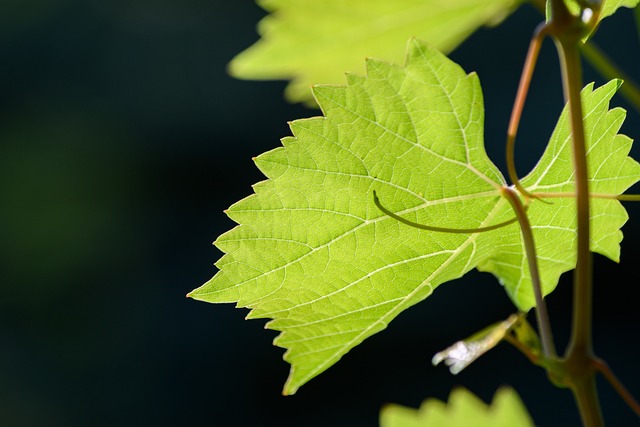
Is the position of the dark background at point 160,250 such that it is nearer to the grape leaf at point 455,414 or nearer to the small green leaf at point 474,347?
the small green leaf at point 474,347

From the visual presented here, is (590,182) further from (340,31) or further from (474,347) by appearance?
(340,31)

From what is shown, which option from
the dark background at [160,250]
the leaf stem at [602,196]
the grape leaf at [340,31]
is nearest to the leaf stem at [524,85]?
the leaf stem at [602,196]

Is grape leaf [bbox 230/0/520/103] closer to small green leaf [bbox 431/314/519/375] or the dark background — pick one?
small green leaf [bbox 431/314/519/375]

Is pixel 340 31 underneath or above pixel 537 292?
above

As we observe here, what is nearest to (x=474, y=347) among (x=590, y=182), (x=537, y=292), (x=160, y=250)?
(x=537, y=292)

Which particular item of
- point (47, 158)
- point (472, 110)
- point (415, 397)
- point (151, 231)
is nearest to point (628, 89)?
point (472, 110)
